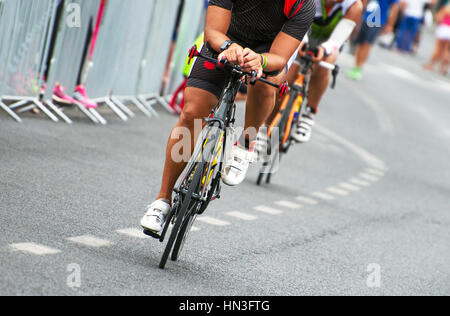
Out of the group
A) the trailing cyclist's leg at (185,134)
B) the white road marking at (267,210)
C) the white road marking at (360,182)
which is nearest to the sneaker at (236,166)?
the trailing cyclist's leg at (185,134)

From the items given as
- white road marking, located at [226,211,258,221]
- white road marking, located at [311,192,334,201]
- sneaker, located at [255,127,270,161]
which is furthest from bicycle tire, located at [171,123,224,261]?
white road marking, located at [311,192,334,201]

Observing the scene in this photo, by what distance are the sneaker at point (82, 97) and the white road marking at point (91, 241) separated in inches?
200

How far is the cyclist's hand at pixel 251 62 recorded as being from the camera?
18.2 ft

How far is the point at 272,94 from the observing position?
6.52 meters

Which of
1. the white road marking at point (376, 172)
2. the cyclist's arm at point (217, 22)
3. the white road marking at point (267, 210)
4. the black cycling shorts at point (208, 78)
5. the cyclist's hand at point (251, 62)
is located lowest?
the white road marking at point (376, 172)

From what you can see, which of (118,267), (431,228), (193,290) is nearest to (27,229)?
(118,267)

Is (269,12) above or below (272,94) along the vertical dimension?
above

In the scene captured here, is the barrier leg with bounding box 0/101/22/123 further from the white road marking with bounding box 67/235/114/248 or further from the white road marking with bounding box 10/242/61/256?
the white road marking with bounding box 10/242/61/256

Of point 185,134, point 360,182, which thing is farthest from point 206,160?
point 360,182

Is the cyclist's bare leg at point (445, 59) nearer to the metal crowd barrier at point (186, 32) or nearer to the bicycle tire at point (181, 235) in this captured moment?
the metal crowd barrier at point (186, 32)

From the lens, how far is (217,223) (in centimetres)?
749

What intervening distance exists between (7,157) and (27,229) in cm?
226

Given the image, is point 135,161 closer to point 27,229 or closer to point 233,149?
point 233,149
